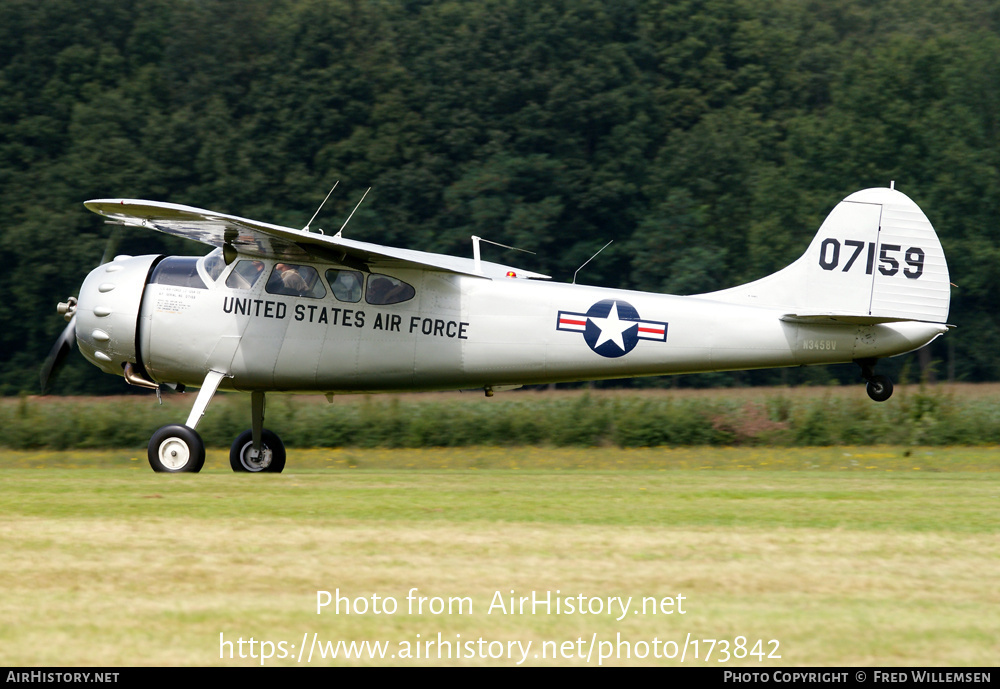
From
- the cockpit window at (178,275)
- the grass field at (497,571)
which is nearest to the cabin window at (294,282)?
the cockpit window at (178,275)

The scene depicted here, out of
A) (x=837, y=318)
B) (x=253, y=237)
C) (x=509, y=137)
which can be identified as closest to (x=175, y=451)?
(x=253, y=237)

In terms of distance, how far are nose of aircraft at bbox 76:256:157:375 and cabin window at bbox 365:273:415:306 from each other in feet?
7.99

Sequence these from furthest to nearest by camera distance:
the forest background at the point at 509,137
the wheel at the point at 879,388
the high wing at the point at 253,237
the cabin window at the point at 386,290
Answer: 1. the forest background at the point at 509,137
2. the cabin window at the point at 386,290
3. the wheel at the point at 879,388
4. the high wing at the point at 253,237

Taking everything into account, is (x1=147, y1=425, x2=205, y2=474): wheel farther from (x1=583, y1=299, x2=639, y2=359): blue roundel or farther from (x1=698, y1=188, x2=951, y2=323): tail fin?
(x1=698, y1=188, x2=951, y2=323): tail fin

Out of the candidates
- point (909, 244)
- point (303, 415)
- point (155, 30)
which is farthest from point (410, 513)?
point (155, 30)

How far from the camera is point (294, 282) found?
13258 mm

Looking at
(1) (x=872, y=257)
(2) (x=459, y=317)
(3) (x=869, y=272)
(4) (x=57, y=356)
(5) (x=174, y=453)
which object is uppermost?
(1) (x=872, y=257)

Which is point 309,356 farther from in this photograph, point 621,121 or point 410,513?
point 621,121

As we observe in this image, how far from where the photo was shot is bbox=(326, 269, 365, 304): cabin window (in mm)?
13203

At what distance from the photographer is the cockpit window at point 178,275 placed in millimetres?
13328

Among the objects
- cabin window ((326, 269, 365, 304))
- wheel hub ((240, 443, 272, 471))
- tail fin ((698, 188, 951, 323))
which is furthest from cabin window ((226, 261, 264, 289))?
tail fin ((698, 188, 951, 323))

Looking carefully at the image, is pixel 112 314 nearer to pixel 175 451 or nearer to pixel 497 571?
pixel 175 451

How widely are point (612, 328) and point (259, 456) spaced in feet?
14.3

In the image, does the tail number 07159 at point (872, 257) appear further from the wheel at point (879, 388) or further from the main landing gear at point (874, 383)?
the wheel at point (879, 388)
